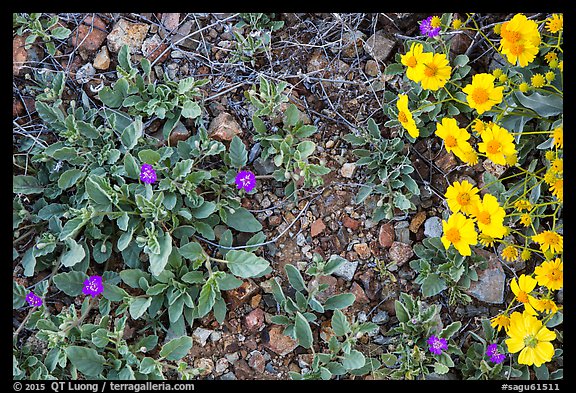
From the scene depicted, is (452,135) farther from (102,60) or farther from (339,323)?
(102,60)

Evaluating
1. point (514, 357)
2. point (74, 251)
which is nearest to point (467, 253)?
point (514, 357)

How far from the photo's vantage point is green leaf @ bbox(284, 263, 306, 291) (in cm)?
282

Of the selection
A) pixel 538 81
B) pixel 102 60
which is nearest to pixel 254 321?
pixel 102 60

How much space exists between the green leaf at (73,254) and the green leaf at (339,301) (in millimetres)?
1193

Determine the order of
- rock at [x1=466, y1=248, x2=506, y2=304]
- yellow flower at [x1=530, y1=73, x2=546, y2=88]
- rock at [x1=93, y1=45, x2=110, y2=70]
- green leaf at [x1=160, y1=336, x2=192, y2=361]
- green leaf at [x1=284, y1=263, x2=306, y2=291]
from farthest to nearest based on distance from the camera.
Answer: rock at [x1=93, y1=45, x2=110, y2=70]
rock at [x1=466, y1=248, x2=506, y2=304]
green leaf at [x1=284, y1=263, x2=306, y2=291]
green leaf at [x1=160, y1=336, x2=192, y2=361]
yellow flower at [x1=530, y1=73, x2=546, y2=88]

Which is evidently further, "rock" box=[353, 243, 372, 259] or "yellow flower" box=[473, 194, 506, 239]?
"rock" box=[353, 243, 372, 259]

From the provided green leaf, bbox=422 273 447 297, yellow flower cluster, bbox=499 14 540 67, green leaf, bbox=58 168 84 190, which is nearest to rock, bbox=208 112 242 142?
green leaf, bbox=58 168 84 190

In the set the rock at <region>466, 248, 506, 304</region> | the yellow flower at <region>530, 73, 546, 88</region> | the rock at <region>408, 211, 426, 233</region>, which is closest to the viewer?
the yellow flower at <region>530, 73, 546, 88</region>

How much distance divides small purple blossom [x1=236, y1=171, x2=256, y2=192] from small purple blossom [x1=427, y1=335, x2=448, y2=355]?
1.15 meters

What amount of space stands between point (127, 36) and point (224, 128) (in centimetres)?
79

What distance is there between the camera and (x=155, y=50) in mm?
3178

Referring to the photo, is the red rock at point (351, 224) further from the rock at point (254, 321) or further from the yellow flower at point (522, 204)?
the yellow flower at point (522, 204)

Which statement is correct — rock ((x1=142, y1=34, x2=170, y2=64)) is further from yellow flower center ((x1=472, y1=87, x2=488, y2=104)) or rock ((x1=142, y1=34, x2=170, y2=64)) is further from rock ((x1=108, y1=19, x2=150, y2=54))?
yellow flower center ((x1=472, y1=87, x2=488, y2=104))

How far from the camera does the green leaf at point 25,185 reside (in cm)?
288
